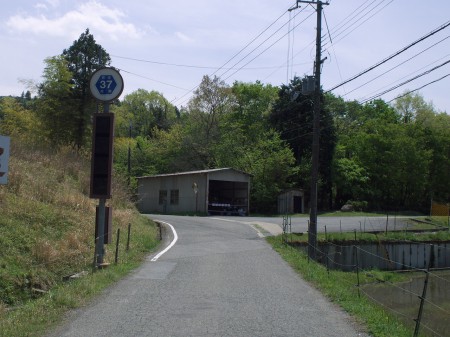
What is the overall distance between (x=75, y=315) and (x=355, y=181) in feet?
178

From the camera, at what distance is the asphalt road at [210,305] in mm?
7453

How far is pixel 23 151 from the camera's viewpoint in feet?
77.2

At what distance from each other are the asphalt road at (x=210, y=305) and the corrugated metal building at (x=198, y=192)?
92.4 feet

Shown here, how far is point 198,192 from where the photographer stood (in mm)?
44344

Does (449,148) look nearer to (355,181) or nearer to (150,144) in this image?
(355,181)

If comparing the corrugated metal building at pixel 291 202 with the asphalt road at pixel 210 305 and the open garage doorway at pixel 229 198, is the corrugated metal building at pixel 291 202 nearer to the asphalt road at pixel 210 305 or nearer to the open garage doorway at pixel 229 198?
the open garage doorway at pixel 229 198

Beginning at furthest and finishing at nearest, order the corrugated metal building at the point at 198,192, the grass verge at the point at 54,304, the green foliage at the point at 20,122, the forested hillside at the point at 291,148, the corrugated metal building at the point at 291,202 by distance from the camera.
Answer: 1. the forested hillside at the point at 291,148
2. the corrugated metal building at the point at 291,202
3. the corrugated metal building at the point at 198,192
4. the green foliage at the point at 20,122
5. the grass verge at the point at 54,304

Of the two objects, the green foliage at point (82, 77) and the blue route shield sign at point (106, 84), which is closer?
the blue route shield sign at point (106, 84)

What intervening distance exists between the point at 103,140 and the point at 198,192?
102 ft

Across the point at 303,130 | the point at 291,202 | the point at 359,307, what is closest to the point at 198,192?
the point at 291,202

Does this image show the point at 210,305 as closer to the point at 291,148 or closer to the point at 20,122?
the point at 20,122

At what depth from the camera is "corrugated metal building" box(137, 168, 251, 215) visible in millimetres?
44125

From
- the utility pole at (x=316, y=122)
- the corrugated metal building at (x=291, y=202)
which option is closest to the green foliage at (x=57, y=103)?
the utility pole at (x=316, y=122)

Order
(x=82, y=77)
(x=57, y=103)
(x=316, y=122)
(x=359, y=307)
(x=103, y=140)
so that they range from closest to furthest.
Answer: (x=359, y=307)
(x=103, y=140)
(x=316, y=122)
(x=57, y=103)
(x=82, y=77)
